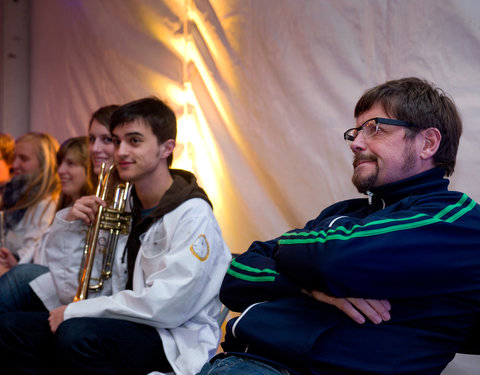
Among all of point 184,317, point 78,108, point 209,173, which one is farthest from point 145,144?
point 78,108

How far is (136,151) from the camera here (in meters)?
2.11

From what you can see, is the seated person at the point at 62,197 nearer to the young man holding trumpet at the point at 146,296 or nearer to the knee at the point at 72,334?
the young man holding trumpet at the point at 146,296

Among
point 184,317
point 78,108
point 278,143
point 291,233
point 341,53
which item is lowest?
point 184,317

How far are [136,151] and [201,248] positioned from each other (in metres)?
0.53

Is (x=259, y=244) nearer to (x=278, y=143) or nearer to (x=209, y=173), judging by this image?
(x=278, y=143)

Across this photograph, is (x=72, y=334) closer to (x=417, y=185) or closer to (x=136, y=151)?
(x=136, y=151)

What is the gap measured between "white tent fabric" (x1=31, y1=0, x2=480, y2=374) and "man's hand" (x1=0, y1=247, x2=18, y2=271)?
3.49 feet

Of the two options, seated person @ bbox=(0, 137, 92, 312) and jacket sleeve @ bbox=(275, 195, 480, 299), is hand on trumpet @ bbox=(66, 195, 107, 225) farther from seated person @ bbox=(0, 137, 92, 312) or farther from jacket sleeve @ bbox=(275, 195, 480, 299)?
jacket sleeve @ bbox=(275, 195, 480, 299)

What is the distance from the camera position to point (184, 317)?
1.78 m

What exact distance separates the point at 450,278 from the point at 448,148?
39cm

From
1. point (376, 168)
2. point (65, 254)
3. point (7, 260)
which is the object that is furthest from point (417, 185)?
point (7, 260)

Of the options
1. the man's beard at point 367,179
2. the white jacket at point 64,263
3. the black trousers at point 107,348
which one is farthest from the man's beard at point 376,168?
the white jacket at point 64,263

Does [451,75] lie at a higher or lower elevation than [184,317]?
higher

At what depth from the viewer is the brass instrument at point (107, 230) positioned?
2.07 metres
